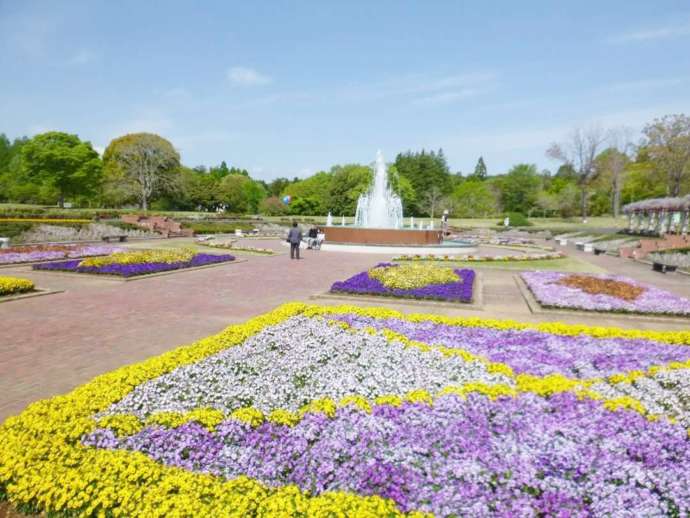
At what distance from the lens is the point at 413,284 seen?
1134cm

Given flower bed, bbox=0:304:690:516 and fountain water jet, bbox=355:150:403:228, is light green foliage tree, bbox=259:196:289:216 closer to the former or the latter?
fountain water jet, bbox=355:150:403:228

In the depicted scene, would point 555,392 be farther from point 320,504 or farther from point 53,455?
point 53,455

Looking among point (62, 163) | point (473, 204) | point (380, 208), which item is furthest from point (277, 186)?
point (380, 208)

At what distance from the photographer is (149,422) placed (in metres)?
4.03

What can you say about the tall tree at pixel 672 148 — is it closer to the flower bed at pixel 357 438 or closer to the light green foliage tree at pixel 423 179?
the light green foliage tree at pixel 423 179

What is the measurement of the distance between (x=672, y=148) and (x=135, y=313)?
2341 inches

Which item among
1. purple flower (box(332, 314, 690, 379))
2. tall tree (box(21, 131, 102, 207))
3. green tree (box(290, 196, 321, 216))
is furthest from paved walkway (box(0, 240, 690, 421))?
green tree (box(290, 196, 321, 216))

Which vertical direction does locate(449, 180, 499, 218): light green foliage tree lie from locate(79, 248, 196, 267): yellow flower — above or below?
above

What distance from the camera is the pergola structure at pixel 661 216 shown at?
32719mm

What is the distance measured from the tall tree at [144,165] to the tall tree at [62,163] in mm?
2971

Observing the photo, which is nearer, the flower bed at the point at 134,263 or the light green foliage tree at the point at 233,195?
the flower bed at the point at 134,263

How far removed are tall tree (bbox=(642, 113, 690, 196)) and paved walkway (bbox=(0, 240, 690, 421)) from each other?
1710 inches

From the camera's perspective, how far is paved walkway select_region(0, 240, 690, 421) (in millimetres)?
5930

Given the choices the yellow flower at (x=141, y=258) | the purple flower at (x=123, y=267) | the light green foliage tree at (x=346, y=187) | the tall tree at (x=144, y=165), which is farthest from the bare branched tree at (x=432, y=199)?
the purple flower at (x=123, y=267)
